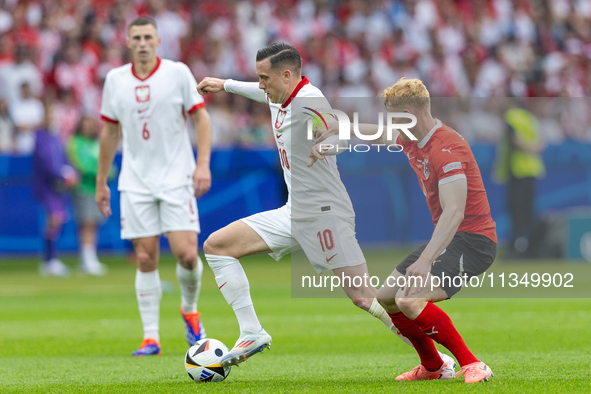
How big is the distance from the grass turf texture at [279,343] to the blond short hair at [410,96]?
65.0 inches

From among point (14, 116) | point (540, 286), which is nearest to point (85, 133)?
point (14, 116)

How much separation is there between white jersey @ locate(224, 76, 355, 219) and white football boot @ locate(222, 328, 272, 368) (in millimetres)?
798

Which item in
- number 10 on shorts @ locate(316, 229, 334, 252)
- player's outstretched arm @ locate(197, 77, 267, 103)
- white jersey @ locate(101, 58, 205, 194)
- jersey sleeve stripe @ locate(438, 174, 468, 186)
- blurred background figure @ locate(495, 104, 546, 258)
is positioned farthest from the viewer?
blurred background figure @ locate(495, 104, 546, 258)

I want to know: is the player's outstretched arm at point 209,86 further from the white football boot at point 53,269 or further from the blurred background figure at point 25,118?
the blurred background figure at point 25,118

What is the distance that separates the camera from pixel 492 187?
45.7ft

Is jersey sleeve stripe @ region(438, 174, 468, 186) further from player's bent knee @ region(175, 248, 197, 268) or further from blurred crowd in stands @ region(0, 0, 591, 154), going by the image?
blurred crowd in stands @ region(0, 0, 591, 154)

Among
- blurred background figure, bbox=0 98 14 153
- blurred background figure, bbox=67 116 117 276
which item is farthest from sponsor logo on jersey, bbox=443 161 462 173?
blurred background figure, bbox=0 98 14 153

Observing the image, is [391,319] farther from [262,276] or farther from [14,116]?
[14,116]

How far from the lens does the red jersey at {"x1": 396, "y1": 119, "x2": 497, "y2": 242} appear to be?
4.88 meters

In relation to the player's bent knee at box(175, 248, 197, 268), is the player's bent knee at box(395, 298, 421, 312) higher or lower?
higher

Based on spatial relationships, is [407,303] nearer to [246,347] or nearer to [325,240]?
[325,240]

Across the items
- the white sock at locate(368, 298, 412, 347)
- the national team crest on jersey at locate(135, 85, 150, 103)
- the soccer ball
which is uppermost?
the national team crest on jersey at locate(135, 85, 150, 103)

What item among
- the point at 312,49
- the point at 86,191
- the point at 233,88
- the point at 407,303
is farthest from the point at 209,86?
the point at 312,49

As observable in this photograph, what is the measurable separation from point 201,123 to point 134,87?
65 cm
